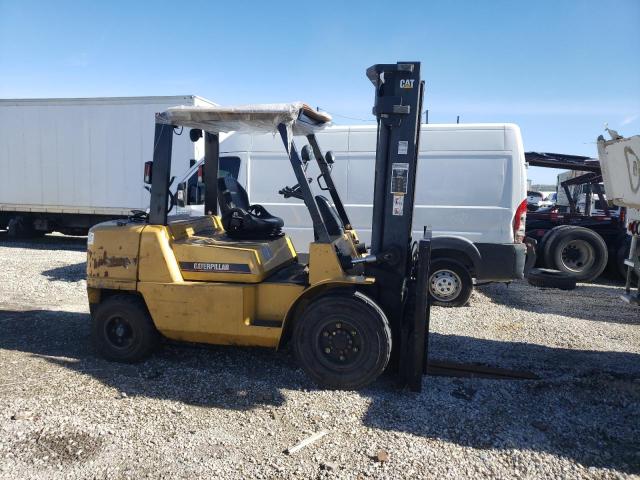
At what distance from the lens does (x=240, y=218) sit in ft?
16.5

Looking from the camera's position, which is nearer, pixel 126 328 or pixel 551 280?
pixel 126 328

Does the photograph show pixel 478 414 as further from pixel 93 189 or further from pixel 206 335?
pixel 93 189

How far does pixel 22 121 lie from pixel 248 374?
12402 mm

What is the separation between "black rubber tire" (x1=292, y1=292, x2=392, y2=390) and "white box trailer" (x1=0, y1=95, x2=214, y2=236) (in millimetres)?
8978

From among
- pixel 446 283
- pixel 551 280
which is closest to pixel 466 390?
pixel 446 283

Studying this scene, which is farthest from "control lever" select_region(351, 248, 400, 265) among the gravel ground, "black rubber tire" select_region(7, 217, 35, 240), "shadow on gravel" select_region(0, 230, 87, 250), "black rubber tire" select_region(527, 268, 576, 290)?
"black rubber tire" select_region(7, 217, 35, 240)

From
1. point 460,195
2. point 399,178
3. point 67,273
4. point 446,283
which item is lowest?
point 67,273

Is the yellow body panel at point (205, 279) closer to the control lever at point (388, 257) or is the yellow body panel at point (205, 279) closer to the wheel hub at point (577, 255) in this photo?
the control lever at point (388, 257)

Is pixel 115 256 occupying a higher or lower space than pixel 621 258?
higher

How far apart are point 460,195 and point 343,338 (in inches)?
165

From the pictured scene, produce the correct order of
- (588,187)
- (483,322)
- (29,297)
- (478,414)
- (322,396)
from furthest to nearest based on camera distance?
(588,187) → (29,297) → (483,322) → (322,396) → (478,414)

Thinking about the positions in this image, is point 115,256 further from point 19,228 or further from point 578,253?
point 19,228

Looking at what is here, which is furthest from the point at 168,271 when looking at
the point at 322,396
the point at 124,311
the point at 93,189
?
the point at 93,189

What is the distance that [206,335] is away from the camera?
465cm
